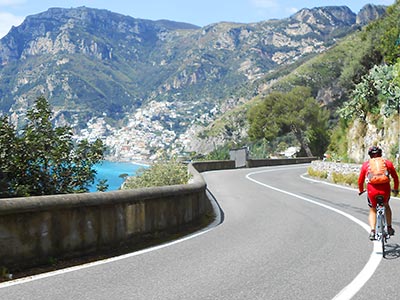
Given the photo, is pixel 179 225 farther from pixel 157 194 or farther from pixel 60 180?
pixel 60 180

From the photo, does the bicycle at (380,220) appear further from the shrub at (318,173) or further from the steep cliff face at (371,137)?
the shrub at (318,173)

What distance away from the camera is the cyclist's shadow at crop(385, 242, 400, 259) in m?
7.91

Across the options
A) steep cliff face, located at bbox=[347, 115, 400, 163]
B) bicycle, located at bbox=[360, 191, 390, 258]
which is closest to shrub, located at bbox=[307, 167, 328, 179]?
steep cliff face, located at bbox=[347, 115, 400, 163]

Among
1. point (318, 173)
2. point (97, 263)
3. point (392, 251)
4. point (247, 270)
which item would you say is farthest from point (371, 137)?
point (97, 263)

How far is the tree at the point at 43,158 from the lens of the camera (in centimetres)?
1314

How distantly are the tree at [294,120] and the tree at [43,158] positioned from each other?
67.4 metres

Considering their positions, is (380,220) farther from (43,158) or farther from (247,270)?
(43,158)

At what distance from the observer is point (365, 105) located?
3750 cm

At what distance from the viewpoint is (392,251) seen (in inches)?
328

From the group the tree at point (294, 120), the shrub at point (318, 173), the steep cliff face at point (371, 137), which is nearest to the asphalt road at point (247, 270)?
the shrub at point (318, 173)

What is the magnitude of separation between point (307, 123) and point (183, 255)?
78.0 meters

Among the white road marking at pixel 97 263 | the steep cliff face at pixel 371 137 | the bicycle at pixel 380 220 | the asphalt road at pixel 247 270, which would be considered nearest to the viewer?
the asphalt road at pixel 247 270

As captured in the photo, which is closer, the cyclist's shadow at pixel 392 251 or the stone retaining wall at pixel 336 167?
the cyclist's shadow at pixel 392 251

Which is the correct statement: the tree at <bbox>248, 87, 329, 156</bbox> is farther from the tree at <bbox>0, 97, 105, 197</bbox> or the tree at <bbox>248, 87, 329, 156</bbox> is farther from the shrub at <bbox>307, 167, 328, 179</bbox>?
the tree at <bbox>0, 97, 105, 197</bbox>
